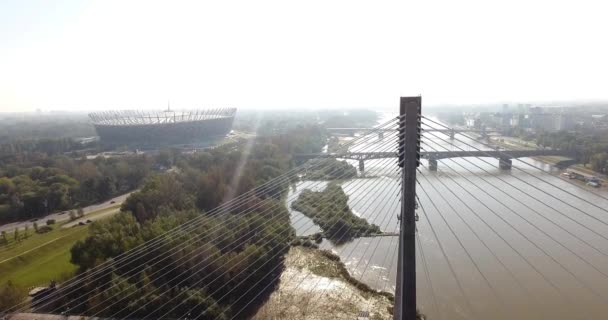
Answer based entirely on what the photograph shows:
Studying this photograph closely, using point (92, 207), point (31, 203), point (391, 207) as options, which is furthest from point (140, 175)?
point (391, 207)

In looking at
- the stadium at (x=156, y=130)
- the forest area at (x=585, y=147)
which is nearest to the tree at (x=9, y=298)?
the forest area at (x=585, y=147)

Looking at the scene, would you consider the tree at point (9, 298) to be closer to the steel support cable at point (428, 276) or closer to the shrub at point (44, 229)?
the shrub at point (44, 229)

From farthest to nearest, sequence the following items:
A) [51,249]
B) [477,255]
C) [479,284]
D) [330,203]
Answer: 1. [330,203]
2. [51,249]
3. [477,255]
4. [479,284]

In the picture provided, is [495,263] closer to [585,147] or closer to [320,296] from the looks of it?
[320,296]

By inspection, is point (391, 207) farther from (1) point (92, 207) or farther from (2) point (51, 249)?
(1) point (92, 207)

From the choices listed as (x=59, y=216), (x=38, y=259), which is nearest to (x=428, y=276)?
(x=38, y=259)

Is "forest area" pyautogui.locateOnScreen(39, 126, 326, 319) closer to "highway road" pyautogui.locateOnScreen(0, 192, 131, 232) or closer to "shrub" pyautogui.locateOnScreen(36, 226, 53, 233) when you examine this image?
"shrub" pyautogui.locateOnScreen(36, 226, 53, 233)

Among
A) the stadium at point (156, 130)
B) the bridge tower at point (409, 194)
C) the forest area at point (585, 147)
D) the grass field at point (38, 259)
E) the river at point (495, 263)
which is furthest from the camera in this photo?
the stadium at point (156, 130)
